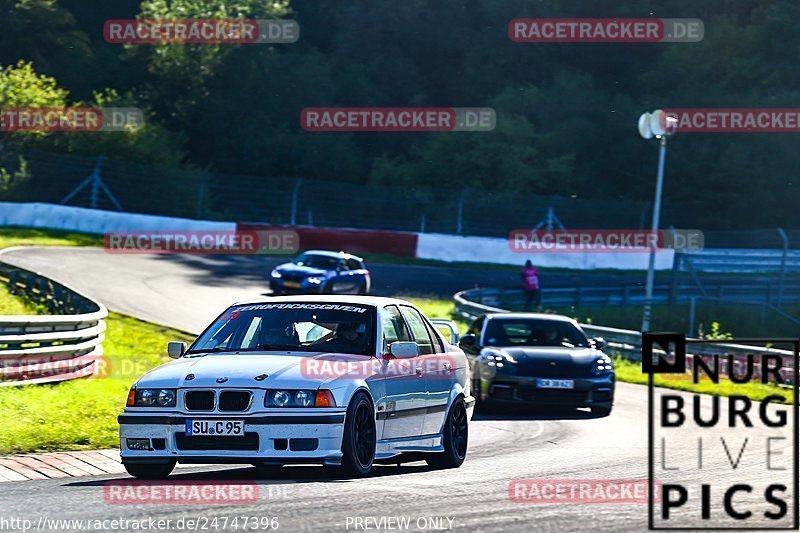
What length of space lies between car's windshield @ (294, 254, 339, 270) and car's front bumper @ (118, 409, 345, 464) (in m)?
21.6

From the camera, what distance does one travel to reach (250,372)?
349 inches

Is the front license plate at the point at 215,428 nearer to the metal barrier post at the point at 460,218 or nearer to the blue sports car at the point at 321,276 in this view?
the blue sports car at the point at 321,276

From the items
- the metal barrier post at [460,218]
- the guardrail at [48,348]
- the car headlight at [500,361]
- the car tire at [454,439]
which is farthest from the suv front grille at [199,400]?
the metal barrier post at [460,218]

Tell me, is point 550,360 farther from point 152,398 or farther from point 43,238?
point 43,238

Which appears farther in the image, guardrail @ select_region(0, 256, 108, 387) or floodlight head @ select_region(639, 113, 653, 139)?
floodlight head @ select_region(639, 113, 653, 139)

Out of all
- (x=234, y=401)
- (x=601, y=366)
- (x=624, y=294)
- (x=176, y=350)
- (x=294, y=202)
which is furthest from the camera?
(x=294, y=202)

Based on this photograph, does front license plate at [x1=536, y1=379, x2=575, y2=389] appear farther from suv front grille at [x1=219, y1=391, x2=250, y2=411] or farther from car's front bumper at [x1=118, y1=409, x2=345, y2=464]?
suv front grille at [x1=219, y1=391, x2=250, y2=411]

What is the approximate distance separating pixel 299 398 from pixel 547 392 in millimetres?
7831

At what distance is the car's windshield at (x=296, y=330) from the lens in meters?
9.77

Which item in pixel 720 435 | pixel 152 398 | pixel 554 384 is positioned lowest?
pixel 554 384


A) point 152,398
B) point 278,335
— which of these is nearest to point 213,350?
point 278,335

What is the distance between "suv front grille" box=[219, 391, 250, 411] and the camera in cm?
871

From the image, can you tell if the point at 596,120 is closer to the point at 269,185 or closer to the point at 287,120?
the point at 287,120

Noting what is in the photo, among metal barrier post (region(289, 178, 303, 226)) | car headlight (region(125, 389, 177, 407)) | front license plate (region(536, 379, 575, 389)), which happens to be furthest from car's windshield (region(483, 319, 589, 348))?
metal barrier post (region(289, 178, 303, 226))
